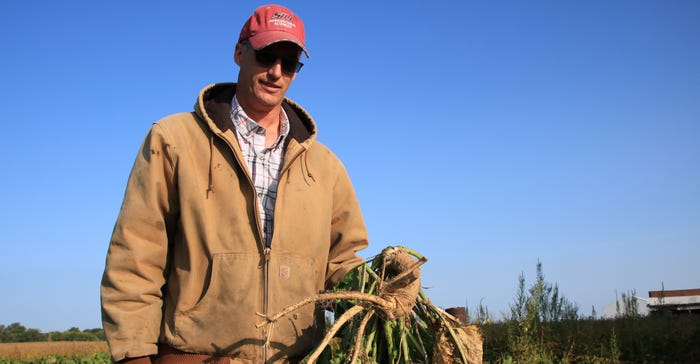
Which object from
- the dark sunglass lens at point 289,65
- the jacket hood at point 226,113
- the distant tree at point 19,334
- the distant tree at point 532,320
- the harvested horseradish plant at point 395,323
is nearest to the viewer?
the harvested horseradish plant at point 395,323

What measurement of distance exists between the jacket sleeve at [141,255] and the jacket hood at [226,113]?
22cm

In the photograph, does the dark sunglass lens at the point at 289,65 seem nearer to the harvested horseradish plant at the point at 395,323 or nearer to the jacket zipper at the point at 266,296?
the jacket zipper at the point at 266,296

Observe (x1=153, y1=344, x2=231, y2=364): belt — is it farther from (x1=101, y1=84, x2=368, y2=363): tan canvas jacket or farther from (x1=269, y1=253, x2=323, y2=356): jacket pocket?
(x1=269, y1=253, x2=323, y2=356): jacket pocket

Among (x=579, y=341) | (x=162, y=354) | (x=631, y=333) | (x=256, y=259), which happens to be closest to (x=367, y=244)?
(x=256, y=259)

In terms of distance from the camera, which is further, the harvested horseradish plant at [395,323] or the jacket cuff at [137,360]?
the jacket cuff at [137,360]

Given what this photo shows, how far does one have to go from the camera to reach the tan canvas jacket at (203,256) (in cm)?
243

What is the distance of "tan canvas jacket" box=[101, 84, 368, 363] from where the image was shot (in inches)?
95.5

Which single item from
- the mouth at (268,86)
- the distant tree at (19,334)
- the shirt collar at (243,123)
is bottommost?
the distant tree at (19,334)

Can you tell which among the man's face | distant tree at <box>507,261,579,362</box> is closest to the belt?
the man's face

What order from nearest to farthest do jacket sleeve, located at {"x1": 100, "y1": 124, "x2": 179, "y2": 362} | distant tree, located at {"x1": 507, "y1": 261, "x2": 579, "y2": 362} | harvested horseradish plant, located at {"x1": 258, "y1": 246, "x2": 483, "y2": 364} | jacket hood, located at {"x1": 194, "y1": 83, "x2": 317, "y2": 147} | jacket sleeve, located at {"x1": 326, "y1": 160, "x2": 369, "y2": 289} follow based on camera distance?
harvested horseradish plant, located at {"x1": 258, "y1": 246, "x2": 483, "y2": 364} < jacket sleeve, located at {"x1": 100, "y1": 124, "x2": 179, "y2": 362} < jacket hood, located at {"x1": 194, "y1": 83, "x2": 317, "y2": 147} < jacket sleeve, located at {"x1": 326, "y1": 160, "x2": 369, "y2": 289} < distant tree, located at {"x1": 507, "y1": 261, "x2": 579, "y2": 362}

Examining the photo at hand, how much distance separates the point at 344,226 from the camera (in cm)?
312

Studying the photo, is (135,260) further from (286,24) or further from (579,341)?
(579,341)

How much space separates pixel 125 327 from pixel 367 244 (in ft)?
4.28

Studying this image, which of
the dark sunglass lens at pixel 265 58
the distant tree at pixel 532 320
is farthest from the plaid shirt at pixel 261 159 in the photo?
the distant tree at pixel 532 320
